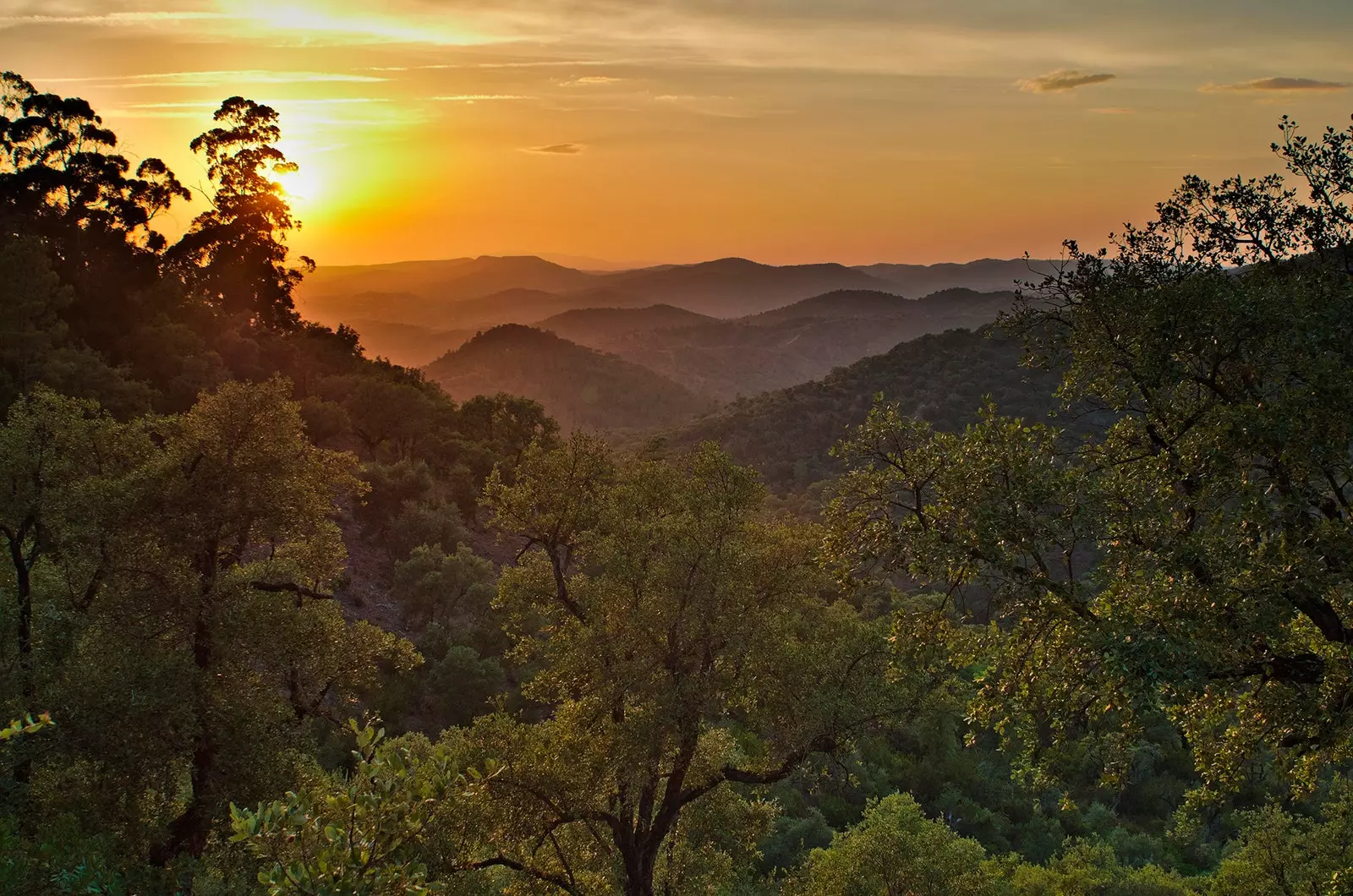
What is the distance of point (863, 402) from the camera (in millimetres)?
94750

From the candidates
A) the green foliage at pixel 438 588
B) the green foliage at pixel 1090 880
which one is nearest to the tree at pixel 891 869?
the green foliage at pixel 1090 880

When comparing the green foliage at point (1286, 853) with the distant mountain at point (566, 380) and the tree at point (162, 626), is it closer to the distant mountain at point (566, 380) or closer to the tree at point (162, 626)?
the tree at point (162, 626)

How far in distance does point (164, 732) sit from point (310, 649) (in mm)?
2449

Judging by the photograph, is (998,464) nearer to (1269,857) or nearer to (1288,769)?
(1288,769)

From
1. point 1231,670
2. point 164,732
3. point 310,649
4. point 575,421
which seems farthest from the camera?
point 575,421

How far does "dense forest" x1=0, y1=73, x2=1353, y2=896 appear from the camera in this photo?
27.9 feet

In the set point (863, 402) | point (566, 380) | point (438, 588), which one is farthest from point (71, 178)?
point (566, 380)

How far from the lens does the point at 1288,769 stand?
384 inches

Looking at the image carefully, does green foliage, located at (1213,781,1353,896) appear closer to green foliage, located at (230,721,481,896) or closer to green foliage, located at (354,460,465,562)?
green foliage, located at (230,721,481,896)

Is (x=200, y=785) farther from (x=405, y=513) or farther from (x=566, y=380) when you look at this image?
(x=566, y=380)

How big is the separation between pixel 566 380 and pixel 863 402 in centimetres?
8795

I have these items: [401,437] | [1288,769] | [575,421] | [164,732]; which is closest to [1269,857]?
[1288,769]

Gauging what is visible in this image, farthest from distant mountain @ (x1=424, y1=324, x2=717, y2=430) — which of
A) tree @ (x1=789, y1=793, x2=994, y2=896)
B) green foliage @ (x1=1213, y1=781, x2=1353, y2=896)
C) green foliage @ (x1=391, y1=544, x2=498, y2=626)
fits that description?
green foliage @ (x1=1213, y1=781, x2=1353, y2=896)

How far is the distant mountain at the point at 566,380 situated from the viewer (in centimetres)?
16150
